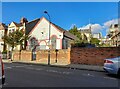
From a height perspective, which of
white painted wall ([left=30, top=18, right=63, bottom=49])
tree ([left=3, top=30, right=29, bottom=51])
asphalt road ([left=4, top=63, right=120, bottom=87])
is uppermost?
white painted wall ([left=30, top=18, right=63, bottom=49])

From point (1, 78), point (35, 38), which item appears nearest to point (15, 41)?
point (35, 38)

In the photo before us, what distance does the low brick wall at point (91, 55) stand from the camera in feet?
82.0

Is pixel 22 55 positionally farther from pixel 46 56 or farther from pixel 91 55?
pixel 91 55

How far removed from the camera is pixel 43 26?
46.6 m

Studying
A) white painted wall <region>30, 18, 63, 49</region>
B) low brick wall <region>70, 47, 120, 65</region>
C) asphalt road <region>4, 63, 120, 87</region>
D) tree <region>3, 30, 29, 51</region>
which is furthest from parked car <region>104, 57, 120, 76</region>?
white painted wall <region>30, 18, 63, 49</region>

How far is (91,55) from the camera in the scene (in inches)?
1040

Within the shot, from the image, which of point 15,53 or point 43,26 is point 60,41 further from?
point 15,53

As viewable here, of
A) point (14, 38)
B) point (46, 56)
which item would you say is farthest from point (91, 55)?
point (14, 38)

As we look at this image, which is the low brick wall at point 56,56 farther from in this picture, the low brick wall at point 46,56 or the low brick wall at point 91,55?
the low brick wall at point 91,55

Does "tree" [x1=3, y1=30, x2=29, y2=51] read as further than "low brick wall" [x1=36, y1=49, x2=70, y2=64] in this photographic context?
Yes

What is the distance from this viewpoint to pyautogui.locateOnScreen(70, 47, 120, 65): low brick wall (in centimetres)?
2498

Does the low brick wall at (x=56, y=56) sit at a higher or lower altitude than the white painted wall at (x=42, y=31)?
lower

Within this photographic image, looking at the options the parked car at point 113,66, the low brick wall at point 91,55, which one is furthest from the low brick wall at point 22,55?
the parked car at point 113,66

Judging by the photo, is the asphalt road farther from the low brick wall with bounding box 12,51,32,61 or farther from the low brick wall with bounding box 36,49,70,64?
the low brick wall with bounding box 12,51,32,61
